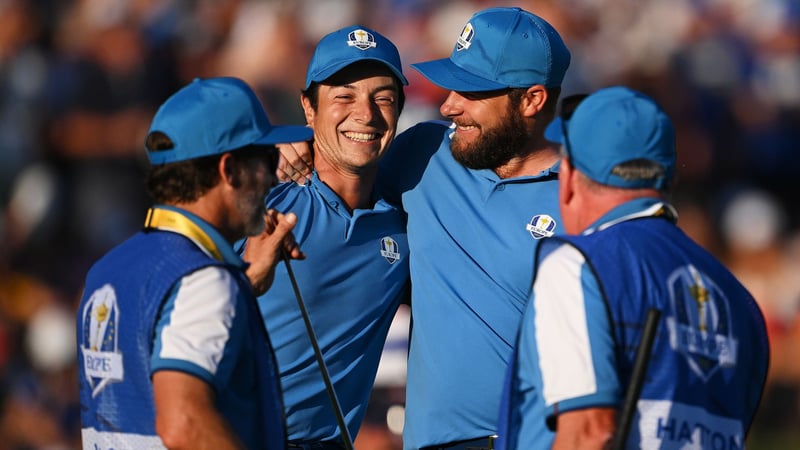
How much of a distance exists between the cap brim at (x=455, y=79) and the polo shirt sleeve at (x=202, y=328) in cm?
208

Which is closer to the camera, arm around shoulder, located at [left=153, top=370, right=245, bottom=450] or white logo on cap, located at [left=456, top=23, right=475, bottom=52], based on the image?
arm around shoulder, located at [left=153, top=370, right=245, bottom=450]

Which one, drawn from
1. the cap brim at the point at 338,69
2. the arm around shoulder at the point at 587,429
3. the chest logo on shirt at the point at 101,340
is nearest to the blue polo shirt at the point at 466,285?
the cap brim at the point at 338,69

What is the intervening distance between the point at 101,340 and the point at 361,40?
2150 millimetres

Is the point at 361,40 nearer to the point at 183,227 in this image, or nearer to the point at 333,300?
the point at 333,300

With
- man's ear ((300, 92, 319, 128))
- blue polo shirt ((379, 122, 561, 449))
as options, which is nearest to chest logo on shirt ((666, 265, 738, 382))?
blue polo shirt ((379, 122, 561, 449))

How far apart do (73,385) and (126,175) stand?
171 centimetres

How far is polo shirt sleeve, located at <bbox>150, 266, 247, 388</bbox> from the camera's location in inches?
142

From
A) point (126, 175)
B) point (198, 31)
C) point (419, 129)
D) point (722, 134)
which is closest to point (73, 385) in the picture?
point (126, 175)

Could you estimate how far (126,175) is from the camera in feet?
34.7

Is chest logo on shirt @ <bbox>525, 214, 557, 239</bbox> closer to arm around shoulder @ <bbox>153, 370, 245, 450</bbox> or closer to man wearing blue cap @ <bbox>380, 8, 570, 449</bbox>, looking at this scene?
man wearing blue cap @ <bbox>380, 8, 570, 449</bbox>

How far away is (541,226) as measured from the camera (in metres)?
5.37

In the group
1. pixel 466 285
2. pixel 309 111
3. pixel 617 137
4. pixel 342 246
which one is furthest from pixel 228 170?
pixel 309 111

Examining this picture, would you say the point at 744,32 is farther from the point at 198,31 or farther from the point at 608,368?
the point at 608,368

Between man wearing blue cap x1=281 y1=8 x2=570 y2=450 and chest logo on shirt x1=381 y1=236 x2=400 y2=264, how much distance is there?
0.07m
